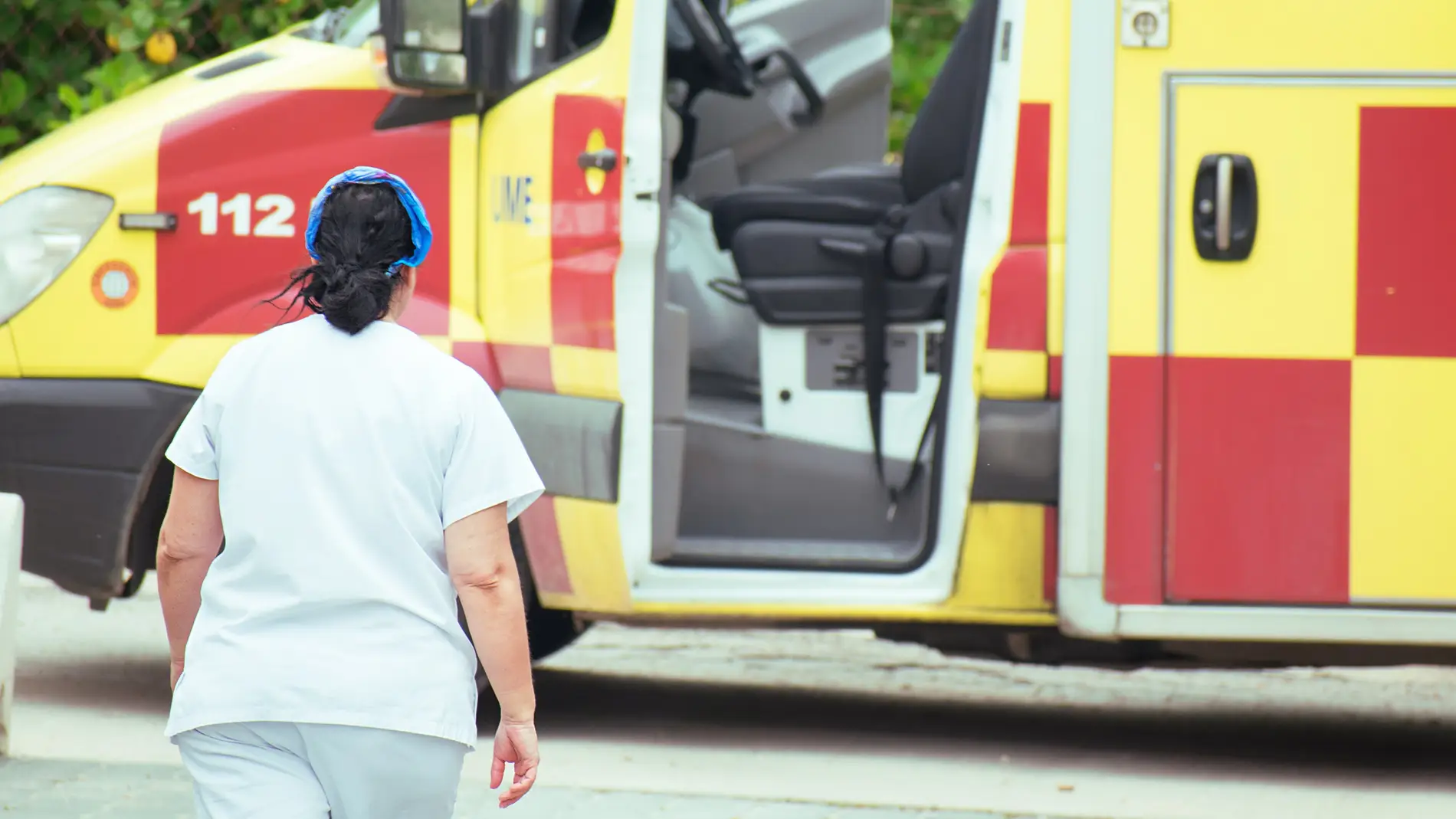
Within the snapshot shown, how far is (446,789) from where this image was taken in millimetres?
2521

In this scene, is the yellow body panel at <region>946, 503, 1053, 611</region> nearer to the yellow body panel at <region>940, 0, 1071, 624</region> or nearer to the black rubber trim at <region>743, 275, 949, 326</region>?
the yellow body panel at <region>940, 0, 1071, 624</region>

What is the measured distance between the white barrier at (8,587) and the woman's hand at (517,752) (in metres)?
2.37

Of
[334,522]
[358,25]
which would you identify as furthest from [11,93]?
[334,522]

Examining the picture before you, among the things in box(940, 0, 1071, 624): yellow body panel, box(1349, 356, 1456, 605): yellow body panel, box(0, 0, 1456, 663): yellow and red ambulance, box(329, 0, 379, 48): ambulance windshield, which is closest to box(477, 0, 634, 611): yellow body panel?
box(0, 0, 1456, 663): yellow and red ambulance

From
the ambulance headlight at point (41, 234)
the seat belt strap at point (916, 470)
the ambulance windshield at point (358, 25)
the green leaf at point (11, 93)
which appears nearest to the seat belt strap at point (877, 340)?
the seat belt strap at point (916, 470)

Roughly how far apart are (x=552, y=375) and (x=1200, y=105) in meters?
1.52

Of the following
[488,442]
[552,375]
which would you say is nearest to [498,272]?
[552,375]

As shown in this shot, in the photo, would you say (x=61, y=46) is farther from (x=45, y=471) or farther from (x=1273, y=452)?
(x=1273, y=452)

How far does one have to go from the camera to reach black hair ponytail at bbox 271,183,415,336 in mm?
2479

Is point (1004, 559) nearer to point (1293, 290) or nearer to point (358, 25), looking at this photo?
point (1293, 290)

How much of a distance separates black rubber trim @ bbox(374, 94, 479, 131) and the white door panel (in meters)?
1.01

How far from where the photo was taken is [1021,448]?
15.6 ft

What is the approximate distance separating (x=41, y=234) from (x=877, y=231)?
1.92 meters

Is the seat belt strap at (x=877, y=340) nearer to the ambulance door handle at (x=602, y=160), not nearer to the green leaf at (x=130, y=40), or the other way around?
the ambulance door handle at (x=602, y=160)
